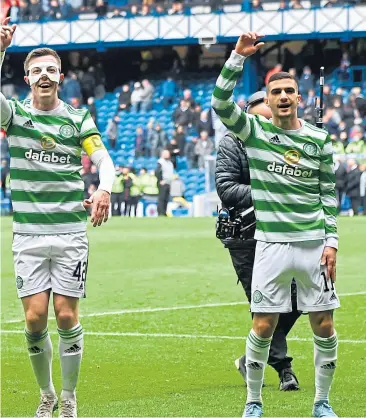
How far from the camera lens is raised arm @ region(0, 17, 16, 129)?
7109mm

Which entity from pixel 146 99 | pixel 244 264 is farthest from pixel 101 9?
pixel 244 264

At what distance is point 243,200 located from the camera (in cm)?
850

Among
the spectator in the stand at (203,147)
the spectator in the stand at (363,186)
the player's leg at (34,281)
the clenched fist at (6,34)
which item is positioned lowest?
the spectator in the stand at (363,186)

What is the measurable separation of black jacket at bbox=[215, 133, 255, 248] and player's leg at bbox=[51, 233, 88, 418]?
4.84 ft

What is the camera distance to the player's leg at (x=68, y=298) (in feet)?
24.1

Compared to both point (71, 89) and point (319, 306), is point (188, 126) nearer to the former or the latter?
point (71, 89)

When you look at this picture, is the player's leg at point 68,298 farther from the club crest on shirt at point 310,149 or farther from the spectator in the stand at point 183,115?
the spectator in the stand at point 183,115

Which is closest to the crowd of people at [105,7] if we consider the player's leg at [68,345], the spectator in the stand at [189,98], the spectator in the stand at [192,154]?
the spectator in the stand at [189,98]

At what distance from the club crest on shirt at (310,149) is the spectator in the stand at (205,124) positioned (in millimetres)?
29384

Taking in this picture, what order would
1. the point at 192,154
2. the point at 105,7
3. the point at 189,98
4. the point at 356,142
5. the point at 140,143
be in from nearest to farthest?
the point at 356,142
the point at 192,154
the point at 140,143
the point at 189,98
the point at 105,7

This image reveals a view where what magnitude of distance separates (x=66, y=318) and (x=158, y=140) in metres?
30.6

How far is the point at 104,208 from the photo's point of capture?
23.0 ft

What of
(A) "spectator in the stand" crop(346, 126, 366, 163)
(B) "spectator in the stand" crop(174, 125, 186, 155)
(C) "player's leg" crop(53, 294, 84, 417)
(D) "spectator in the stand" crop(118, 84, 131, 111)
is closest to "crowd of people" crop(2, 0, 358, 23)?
(D) "spectator in the stand" crop(118, 84, 131, 111)

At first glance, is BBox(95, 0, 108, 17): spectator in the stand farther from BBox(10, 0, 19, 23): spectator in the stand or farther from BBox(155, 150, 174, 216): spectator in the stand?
BBox(155, 150, 174, 216): spectator in the stand
